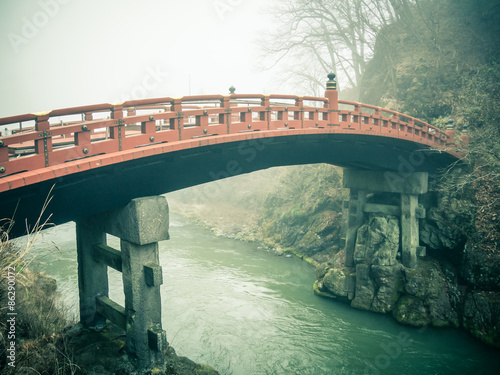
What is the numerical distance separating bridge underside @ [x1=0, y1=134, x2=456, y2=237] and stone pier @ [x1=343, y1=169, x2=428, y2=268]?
5.53ft

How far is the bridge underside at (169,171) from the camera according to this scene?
586 centimetres

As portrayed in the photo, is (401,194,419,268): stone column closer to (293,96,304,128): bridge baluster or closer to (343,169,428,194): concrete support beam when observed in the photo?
(343,169,428,194): concrete support beam

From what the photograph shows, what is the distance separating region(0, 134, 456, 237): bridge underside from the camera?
5855 mm

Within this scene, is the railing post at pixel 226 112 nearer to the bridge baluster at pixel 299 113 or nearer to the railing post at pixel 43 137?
the bridge baluster at pixel 299 113

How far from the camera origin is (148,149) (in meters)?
6.29

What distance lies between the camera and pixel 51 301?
952 centimetres

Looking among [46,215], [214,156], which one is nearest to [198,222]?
[214,156]

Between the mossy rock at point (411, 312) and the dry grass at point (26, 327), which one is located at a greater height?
the dry grass at point (26, 327)

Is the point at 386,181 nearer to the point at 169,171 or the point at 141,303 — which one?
the point at 169,171

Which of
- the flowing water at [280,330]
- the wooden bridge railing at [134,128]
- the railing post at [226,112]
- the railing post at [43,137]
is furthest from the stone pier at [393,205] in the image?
the railing post at [43,137]

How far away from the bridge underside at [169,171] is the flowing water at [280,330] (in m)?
1.91

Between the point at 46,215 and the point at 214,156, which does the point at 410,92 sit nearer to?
the point at 214,156

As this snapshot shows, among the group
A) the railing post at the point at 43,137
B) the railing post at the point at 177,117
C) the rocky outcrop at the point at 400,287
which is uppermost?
the railing post at the point at 177,117

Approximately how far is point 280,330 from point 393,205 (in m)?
6.88
